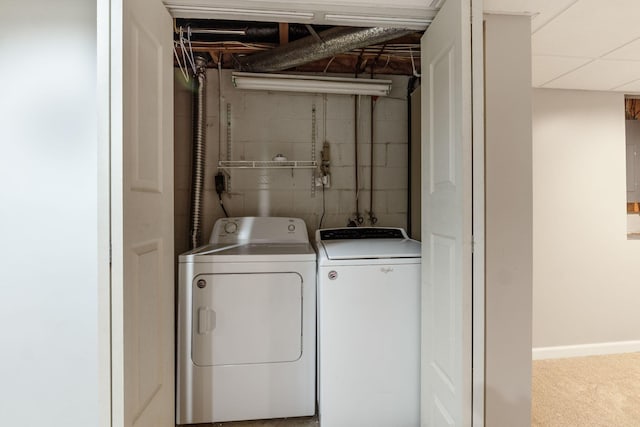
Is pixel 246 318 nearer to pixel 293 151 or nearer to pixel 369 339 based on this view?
pixel 369 339

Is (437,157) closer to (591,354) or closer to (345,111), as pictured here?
(345,111)

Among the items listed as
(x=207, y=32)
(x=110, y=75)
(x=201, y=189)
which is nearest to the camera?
(x=110, y=75)

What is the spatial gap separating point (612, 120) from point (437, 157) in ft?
7.11

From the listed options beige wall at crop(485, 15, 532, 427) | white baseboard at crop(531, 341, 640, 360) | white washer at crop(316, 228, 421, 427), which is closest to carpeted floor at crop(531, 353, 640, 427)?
white baseboard at crop(531, 341, 640, 360)

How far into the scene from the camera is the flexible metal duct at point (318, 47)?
69.0 inches

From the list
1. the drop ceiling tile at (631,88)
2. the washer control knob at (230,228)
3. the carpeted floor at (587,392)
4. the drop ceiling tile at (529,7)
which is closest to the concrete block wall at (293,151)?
the washer control knob at (230,228)

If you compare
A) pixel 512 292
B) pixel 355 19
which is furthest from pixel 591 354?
pixel 355 19

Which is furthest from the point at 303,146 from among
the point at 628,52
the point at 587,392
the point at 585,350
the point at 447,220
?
the point at 585,350

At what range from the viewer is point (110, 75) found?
0.98 m

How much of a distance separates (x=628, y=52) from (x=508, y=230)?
4.91 feet

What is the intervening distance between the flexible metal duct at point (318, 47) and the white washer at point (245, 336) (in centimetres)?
122

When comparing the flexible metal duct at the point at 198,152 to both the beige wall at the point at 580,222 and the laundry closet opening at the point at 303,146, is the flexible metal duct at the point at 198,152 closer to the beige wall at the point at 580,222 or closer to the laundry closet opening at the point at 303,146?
the laundry closet opening at the point at 303,146

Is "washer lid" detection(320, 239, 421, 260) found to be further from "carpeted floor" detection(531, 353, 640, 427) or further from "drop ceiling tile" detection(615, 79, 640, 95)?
"drop ceiling tile" detection(615, 79, 640, 95)

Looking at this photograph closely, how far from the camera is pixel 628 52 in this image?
1.89 m
